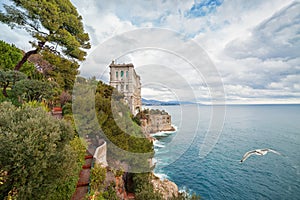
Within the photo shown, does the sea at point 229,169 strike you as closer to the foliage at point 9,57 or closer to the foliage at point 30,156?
the foliage at point 30,156

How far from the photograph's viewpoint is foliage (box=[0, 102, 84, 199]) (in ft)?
9.65

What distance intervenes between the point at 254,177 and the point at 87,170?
19906 mm

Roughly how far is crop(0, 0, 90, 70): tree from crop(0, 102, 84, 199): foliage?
7.28 metres

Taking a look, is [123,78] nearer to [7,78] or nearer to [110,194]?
[7,78]

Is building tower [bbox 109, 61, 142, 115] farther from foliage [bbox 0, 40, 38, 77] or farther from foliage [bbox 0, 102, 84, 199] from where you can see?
foliage [bbox 0, 102, 84, 199]

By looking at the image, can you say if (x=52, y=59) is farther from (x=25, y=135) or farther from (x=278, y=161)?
(x=278, y=161)

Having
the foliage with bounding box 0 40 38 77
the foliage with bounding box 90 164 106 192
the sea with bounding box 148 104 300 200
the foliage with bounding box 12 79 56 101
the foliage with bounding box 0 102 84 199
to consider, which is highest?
the foliage with bounding box 0 40 38 77

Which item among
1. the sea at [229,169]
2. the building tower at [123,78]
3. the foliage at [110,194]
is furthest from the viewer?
the building tower at [123,78]

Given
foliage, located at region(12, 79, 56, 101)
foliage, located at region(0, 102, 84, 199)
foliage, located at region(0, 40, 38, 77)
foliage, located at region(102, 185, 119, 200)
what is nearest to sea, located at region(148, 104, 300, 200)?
foliage, located at region(102, 185, 119, 200)

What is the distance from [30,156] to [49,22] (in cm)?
915

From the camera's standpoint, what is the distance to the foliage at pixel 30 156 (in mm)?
2941

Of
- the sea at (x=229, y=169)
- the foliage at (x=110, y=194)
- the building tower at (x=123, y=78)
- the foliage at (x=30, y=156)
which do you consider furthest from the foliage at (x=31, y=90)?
the building tower at (x=123, y=78)

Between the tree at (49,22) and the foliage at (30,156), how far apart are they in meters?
7.28

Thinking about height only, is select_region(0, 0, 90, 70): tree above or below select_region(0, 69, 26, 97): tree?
above
